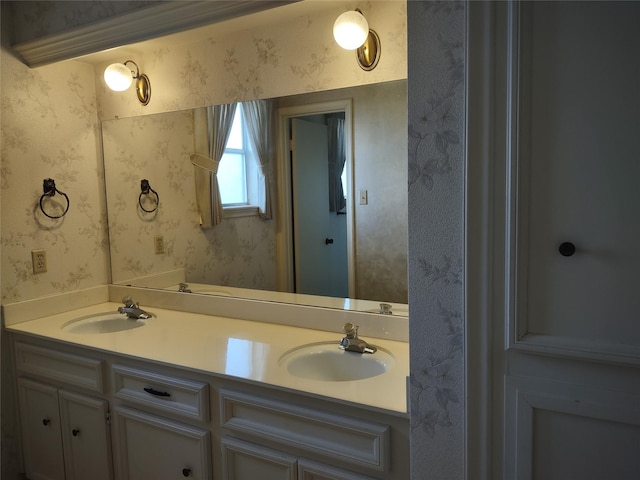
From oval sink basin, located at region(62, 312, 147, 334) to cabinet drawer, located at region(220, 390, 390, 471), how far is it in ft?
2.99

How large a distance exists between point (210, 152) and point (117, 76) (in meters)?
0.58

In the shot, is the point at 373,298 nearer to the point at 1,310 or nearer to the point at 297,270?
the point at 297,270

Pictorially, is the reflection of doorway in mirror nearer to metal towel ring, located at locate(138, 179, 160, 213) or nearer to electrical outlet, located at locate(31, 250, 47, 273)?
metal towel ring, located at locate(138, 179, 160, 213)

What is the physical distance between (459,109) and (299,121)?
1036 mm

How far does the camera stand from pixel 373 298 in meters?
1.84

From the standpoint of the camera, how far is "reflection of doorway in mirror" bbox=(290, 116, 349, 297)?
1.86 metres

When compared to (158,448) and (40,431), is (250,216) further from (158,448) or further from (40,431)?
(40,431)

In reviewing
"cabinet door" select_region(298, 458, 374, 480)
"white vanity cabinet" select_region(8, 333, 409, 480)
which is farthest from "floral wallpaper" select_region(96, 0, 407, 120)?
"cabinet door" select_region(298, 458, 374, 480)

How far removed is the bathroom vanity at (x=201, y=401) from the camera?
1.29 m

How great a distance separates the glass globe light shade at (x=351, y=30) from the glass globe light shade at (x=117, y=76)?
113cm

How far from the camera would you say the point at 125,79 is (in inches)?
88.7

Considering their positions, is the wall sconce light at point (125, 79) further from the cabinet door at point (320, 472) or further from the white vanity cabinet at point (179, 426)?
the cabinet door at point (320, 472)
